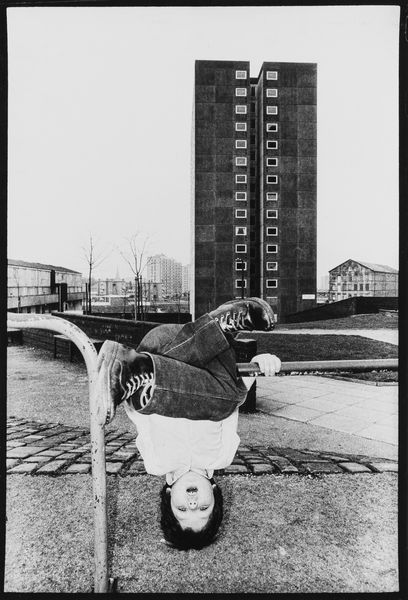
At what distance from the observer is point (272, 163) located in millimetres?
16266

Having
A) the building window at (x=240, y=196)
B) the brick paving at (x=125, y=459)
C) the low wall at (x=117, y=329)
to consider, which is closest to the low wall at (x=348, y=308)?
the building window at (x=240, y=196)

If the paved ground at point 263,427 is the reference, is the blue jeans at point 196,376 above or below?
above

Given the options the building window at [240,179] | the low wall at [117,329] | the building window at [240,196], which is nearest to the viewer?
the low wall at [117,329]

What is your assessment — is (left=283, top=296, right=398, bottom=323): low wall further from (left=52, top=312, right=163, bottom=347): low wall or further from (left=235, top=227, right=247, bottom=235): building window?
(left=52, top=312, right=163, bottom=347): low wall

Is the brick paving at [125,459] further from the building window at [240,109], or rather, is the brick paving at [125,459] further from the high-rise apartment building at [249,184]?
the building window at [240,109]

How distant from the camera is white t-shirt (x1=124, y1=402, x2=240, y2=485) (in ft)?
4.82


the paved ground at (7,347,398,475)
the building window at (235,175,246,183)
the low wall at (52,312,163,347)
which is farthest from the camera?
the building window at (235,175,246,183)

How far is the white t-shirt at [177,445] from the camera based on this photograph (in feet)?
4.82

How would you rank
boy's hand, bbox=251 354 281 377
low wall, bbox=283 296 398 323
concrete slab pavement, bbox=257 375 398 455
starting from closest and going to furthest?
1. boy's hand, bbox=251 354 281 377
2. concrete slab pavement, bbox=257 375 398 455
3. low wall, bbox=283 296 398 323

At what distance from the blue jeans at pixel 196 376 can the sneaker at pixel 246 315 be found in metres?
0.10

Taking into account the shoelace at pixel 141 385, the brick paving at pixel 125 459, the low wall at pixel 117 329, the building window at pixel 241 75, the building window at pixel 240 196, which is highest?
the building window at pixel 241 75

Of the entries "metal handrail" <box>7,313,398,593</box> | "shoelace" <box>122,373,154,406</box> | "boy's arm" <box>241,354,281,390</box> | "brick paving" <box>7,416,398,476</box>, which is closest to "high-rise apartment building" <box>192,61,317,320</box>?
"brick paving" <box>7,416,398,476</box>

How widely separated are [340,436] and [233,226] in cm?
1427

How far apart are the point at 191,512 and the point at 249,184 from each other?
16.2 m
